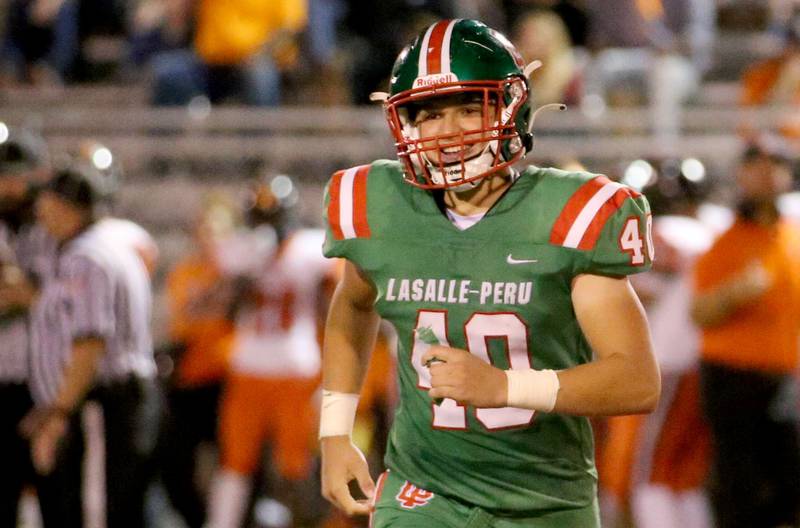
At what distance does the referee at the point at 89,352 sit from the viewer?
572 centimetres

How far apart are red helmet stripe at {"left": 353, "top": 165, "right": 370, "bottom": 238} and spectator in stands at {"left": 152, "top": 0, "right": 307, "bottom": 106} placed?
583 centimetres

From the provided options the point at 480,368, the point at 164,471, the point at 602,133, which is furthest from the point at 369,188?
the point at 602,133

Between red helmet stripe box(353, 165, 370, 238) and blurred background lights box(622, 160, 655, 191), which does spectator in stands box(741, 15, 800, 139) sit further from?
red helmet stripe box(353, 165, 370, 238)

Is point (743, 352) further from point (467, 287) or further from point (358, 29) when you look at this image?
point (358, 29)

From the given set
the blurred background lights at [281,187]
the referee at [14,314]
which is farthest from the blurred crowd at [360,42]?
the referee at [14,314]

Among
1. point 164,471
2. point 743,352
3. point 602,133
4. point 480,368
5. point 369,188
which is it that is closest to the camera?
point 480,368

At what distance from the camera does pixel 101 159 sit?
7.07m

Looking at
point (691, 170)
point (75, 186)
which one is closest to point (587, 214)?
point (75, 186)

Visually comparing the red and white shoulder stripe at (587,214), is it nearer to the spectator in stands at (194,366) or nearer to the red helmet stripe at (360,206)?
the red helmet stripe at (360,206)

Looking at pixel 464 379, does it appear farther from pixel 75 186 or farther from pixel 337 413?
pixel 75 186

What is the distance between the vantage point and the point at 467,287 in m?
3.20

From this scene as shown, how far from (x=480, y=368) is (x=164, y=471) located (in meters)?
4.94

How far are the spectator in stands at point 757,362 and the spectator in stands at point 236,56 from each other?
3926 mm

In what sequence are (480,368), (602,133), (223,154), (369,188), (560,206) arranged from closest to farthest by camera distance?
(480,368), (560,206), (369,188), (602,133), (223,154)
